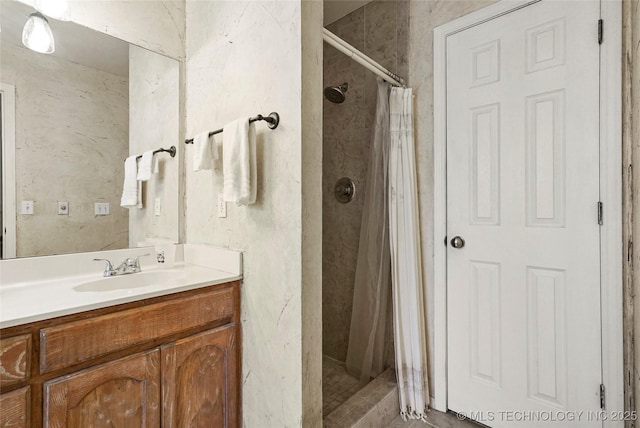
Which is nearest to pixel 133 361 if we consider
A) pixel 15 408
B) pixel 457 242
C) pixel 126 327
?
pixel 126 327

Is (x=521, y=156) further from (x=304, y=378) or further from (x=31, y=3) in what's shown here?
(x=31, y=3)

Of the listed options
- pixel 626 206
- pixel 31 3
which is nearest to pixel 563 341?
pixel 626 206

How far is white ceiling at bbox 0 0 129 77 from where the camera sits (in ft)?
4.05

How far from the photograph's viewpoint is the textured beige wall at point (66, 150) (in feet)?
4.21

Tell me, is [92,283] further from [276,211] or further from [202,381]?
[276,211]

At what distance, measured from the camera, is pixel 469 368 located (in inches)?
64.4

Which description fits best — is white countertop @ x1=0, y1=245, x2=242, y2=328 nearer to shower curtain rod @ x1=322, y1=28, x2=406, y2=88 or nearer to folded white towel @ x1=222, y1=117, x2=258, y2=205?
folded white towel @ x1=222, y1=117, x2=258, y2=205

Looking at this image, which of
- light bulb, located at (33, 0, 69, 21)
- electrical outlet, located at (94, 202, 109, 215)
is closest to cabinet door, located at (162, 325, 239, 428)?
electrical outlet, located at (94, 202, 109, 215)

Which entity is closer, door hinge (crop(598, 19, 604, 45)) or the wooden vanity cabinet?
the wooden vanity cabinet

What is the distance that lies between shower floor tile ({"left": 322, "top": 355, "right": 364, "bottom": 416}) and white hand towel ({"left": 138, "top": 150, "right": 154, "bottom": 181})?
159 cm

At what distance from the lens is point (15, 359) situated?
84cm

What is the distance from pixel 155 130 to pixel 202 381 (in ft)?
4.36

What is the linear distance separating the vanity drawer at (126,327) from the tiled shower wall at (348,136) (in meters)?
1.08

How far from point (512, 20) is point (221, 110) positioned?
5.09 feet
